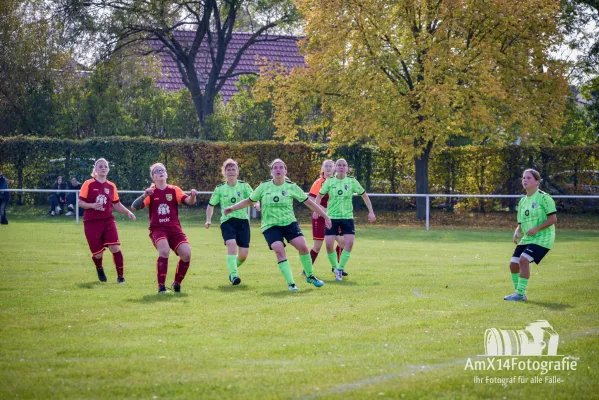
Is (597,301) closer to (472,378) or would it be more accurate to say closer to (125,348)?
(472,378)

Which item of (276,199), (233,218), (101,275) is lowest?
(101,275)

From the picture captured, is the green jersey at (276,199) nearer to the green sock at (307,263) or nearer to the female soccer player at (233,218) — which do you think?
the green sock at (307,263)

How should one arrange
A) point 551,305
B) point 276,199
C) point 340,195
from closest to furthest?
1. point 551,305
2. point 276,199
3. point 340,195

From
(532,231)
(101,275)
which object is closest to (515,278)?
(532,231)

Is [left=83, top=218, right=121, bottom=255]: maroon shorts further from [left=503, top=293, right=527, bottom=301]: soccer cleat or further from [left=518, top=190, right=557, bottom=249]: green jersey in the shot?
[left=518, top=190, right=557, bottom=249]: green jersey

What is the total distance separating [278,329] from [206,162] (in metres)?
25.3

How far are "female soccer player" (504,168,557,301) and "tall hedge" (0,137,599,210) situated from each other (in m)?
21.4

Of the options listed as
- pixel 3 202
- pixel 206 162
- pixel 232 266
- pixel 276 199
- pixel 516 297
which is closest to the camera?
pixel 516 297

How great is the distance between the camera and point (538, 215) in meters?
11.4

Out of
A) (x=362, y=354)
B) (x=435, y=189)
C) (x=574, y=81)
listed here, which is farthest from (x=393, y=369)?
(x=574, y=81)

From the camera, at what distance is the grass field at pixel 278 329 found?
6.45m

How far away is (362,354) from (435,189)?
26392 millimetres

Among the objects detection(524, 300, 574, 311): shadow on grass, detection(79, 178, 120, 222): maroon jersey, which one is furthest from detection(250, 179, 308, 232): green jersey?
detection(524, 300, 574, 311): shadow on grass

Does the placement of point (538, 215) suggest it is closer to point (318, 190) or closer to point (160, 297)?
point (318, 190)
